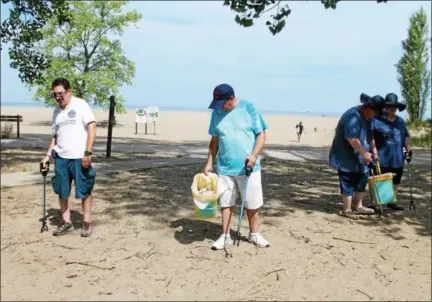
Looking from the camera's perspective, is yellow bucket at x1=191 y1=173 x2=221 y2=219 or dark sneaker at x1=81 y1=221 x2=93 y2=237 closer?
yellow bucket at x1=191 y1=173 x2=221 y2=219

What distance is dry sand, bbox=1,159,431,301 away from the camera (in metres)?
4.23

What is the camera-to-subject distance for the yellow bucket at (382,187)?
21.5 ft

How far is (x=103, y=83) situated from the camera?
33750 millimetres

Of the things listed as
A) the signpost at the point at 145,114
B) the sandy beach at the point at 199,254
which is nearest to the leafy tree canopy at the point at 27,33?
the sandy beach at the point at 199,254

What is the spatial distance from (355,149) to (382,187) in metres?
0.87

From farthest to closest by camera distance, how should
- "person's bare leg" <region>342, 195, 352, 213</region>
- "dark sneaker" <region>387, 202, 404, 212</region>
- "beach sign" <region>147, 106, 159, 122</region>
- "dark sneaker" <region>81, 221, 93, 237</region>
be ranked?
"beach sign" <region>147, 106, 159, 122</region>
"dark sneaker" <region>387, 202, 404, 212</region>
"person's bare leg" <region>342, 195, 352, 213</region>
"dark sneaker" <region>81, 221, 93, 237</region>

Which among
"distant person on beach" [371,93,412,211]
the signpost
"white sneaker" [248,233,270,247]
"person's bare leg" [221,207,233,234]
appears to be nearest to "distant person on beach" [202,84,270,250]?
"person's bare leg" [221,207,233,234]

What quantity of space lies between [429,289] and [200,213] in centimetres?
234

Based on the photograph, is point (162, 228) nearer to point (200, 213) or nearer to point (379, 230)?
point (200, 213)

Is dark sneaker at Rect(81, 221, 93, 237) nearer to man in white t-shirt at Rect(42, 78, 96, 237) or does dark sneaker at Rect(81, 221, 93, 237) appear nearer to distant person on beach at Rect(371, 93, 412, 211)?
man in white t-shirt at Rect(42, 78, 96, 237)

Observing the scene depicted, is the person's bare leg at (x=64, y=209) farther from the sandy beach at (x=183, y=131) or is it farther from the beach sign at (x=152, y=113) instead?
the beach sign at (x=152, y=113)

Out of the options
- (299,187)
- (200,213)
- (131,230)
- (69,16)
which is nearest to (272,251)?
(200,213)

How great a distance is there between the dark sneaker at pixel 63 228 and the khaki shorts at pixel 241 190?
1.94m

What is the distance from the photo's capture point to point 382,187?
6.60 m
